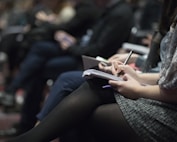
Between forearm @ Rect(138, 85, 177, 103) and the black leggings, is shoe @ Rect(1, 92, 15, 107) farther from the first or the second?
forearm @ Rect(138, 85, 177, 103)

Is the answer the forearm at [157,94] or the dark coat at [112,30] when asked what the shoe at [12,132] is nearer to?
the dark coat at [112,30]

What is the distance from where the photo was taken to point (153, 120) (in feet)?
5.91

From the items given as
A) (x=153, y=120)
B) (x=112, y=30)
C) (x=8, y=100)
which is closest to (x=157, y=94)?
(x=153, y=120)

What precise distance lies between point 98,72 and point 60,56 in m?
1.87

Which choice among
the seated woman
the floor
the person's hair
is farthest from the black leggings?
the floor

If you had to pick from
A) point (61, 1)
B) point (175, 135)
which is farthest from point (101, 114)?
point (61, 1)

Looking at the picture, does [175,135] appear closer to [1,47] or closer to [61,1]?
[61,1]

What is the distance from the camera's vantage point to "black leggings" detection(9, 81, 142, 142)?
6.16 ft

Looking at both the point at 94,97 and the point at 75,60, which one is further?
the point at 75,60

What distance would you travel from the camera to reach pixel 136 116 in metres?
1.82

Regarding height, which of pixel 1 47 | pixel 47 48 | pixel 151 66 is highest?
pixel 151 66

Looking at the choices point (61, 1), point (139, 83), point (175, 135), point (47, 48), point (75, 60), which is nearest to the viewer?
point (175, 135)

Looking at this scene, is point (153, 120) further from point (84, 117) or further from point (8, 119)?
point (8, 119)

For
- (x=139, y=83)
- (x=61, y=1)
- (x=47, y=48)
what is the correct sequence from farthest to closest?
(x=61, y=1), (x=47, y=48), (x=139, y=83)
